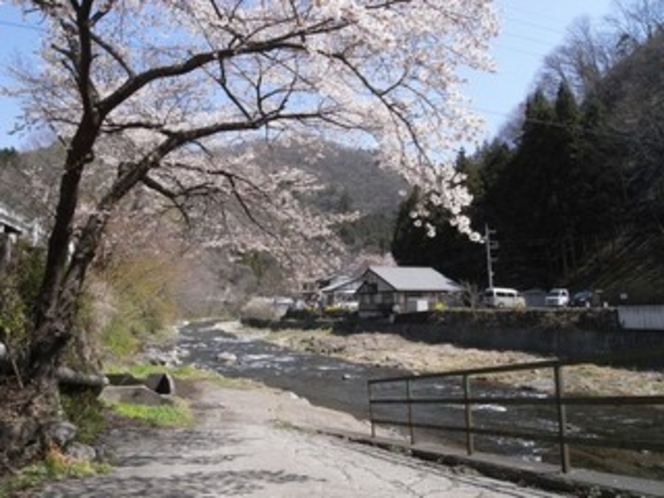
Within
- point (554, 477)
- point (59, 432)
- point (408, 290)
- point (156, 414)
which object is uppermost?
point (408, 290)

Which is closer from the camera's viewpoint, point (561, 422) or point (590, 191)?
point (561, 422)

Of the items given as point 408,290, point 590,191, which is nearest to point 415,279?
point 408,290

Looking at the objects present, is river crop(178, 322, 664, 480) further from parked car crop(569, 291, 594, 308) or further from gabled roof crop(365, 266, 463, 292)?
gabled roof crop(365, 266, 463, 292)

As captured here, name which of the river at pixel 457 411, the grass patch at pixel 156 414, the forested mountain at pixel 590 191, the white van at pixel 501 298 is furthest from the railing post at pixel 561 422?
the white van at pixel 501 298

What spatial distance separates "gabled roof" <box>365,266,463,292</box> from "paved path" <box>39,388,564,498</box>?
167 feet

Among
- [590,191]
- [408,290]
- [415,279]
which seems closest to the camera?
[590,191]

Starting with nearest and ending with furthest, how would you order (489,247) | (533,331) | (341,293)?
(533,331)
(489,247)
(341,293)

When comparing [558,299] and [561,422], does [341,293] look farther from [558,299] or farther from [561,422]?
[561,422]

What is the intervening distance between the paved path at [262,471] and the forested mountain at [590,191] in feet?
123

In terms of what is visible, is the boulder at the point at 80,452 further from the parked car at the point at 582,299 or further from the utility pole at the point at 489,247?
the utility pole at the point at 489,247

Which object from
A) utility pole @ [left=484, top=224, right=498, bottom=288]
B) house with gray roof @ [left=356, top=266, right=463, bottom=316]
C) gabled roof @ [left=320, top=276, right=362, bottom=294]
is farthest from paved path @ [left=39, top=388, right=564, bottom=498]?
gabled roof @ [left=320, top=276, right=362, bottom=294]

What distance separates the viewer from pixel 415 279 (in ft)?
208

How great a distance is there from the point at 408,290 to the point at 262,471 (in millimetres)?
54990

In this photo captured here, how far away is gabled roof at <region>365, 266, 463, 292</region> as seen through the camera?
6238 centimetres
